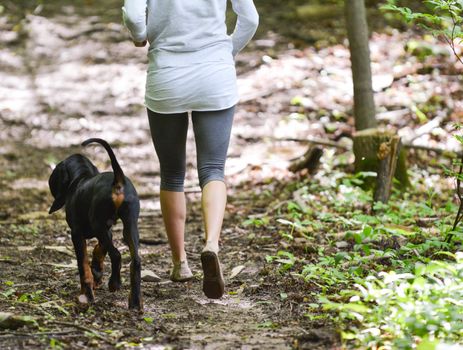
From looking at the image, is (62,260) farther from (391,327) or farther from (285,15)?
(285,15)

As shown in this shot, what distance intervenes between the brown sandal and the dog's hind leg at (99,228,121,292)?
2.07 ft

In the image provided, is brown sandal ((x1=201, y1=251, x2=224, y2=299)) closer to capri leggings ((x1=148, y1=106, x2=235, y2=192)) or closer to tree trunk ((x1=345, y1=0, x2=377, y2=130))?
capri leggings ((x1=148, y1=106, x2=235, y2=192))

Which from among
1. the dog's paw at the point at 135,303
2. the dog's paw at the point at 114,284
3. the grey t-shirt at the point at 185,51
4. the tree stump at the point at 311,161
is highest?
the grey t-shirt at the point at 185,51

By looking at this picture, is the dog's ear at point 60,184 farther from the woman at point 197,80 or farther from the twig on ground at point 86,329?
the twig on ground at point 86,329

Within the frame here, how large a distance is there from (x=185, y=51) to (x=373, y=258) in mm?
2019

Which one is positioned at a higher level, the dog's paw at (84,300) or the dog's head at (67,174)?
the dog's head at (67,174)

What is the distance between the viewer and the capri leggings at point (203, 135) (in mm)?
4738

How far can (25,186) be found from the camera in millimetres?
9062

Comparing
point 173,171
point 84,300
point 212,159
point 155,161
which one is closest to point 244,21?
point 212,159

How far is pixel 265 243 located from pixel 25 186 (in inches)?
150

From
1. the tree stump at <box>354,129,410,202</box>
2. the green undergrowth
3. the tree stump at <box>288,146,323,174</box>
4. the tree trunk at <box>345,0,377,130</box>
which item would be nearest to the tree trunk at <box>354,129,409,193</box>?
the tree stump at <box>354,129,410,202</box>

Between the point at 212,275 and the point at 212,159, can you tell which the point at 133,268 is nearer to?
the point at 212,275

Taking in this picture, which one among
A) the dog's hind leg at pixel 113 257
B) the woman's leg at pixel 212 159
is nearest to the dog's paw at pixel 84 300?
the dog's hind leg at pixel 113 257

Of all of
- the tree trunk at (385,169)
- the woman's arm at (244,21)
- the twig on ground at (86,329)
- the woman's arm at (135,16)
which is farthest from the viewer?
the tree trunk at (385,169)
